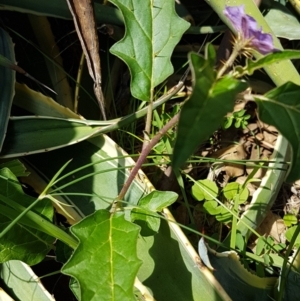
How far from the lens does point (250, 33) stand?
48 centimetres

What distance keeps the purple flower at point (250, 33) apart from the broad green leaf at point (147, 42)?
10.4 inches

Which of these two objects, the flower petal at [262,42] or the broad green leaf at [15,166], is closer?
the flower petal at [262,42]

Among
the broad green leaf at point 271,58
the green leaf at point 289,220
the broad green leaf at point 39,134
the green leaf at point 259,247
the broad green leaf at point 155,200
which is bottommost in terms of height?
the green leaf at point 259,247

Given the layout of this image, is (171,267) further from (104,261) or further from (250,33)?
(250,33)

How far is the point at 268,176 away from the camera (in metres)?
0.96

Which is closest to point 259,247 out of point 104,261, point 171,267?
point 171,267

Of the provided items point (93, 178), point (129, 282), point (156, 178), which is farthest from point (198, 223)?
point (129, 282)

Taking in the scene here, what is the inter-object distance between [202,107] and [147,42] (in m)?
0.35

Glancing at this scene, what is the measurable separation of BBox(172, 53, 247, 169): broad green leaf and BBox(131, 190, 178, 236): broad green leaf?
1.05 ft

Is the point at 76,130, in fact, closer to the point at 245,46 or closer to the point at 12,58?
the point at 12,58

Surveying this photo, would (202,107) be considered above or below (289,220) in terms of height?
above

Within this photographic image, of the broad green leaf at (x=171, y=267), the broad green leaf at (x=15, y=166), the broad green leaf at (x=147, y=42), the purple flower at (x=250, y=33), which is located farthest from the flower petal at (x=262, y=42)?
the broad green leaf at (x=15, y=166)

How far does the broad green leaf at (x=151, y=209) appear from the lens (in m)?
0.74

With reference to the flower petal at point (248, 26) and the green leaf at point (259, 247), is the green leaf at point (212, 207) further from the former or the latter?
the flower petal at point (248, 26)
